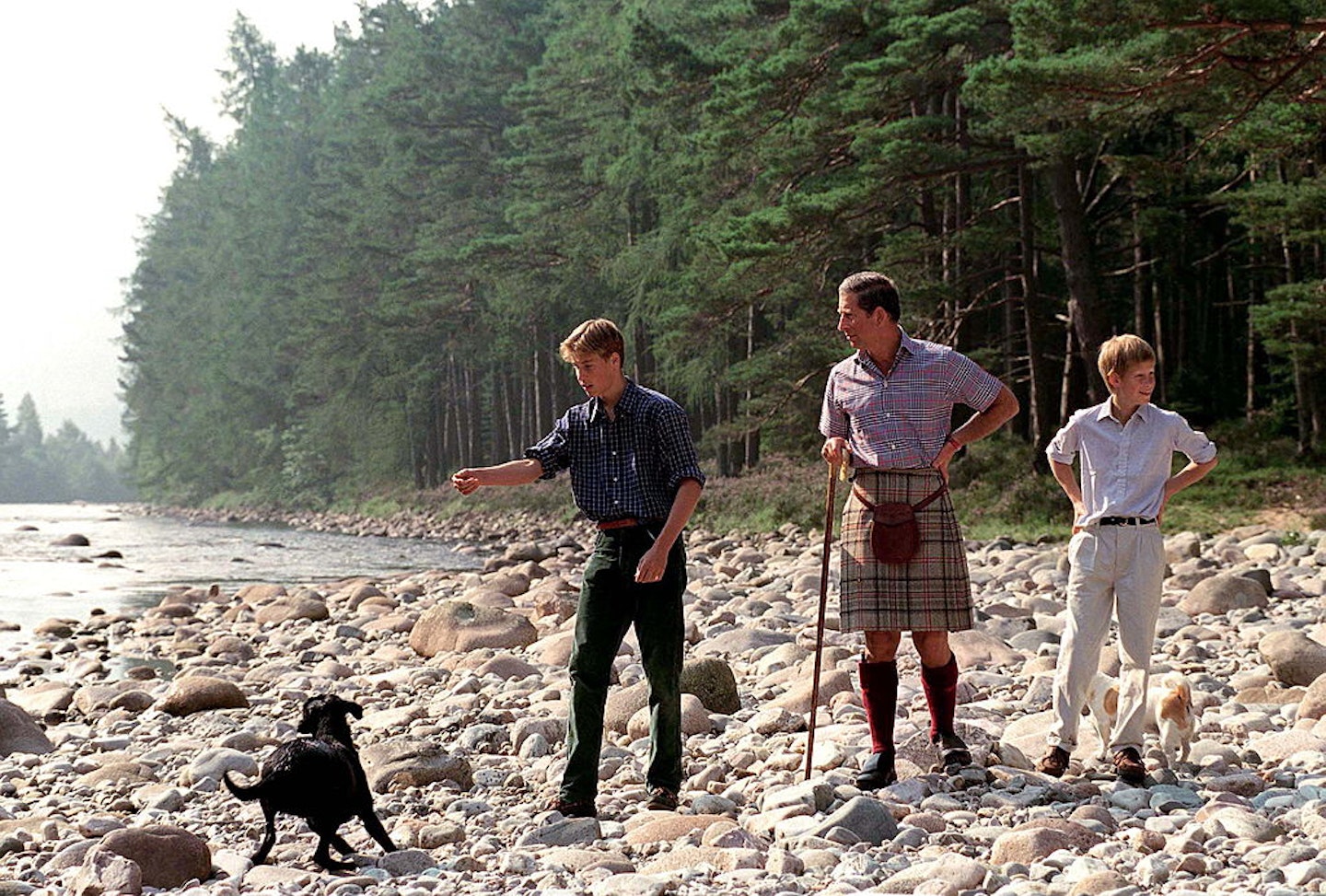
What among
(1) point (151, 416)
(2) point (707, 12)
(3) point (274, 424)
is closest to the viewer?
(2) point (707, 12)

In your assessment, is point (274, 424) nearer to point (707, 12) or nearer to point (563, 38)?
point (563, 38)

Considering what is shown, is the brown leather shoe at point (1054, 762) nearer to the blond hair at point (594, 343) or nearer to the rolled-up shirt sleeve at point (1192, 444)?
the rolled-up shirt sleeve at point (1192, 444)

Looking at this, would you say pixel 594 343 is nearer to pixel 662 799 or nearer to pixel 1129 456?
pixel 662 799

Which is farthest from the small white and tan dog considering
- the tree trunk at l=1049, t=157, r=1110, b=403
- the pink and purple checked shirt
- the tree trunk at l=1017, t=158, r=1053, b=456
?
the tree trunk at l=1017, t=158, r=1053, b=456

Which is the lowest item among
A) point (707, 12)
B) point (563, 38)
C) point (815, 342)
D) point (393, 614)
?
point (393, 614)

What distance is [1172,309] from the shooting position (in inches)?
1073

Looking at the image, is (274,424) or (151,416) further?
(151,416)

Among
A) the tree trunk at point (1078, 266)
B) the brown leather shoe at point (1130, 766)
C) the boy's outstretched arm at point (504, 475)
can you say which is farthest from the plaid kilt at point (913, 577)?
the tree trunk at point (1078, 266)

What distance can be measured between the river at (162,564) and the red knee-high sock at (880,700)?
954cm

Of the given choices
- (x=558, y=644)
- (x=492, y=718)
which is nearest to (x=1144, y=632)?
(x=492, y=718)

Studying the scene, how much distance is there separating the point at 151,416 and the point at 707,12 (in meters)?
57.6

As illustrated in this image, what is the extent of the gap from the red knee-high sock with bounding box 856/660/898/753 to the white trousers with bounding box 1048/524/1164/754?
63 centimetres

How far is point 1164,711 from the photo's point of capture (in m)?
4.95

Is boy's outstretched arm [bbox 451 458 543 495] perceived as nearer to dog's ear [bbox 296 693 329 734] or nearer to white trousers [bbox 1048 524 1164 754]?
dog's ear [bbox 296 693 329 734]
